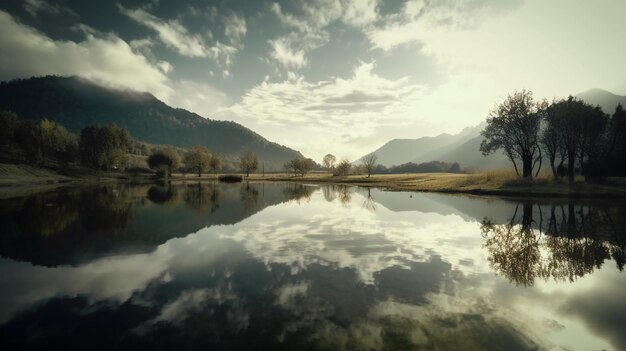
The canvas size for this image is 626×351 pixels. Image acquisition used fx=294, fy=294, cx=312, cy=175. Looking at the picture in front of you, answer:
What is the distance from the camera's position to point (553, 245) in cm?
1862

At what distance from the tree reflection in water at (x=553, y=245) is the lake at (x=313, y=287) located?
0.43ft

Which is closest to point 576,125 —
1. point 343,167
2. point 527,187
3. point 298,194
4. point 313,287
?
point 527,187

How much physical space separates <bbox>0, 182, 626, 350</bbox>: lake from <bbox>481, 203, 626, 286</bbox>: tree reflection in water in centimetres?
13

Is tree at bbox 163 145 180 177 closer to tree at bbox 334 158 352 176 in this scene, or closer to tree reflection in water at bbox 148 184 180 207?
tree at bbox 334 158 352 176

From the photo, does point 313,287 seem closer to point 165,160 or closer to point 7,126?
point 7,126

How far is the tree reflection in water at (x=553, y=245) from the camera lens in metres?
14.2

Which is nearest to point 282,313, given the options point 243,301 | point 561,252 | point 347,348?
point 243,301

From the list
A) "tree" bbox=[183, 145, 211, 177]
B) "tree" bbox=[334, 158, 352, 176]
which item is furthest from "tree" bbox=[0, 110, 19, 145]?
"tree" bbox=[334, 158, 352, 176]

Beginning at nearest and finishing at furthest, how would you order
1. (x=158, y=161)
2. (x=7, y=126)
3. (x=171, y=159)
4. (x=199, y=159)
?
(x=7, y=126)
(x=158, y=161)
(x=199, y=159)
(x=171, y=159)

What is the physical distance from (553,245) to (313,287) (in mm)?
16531

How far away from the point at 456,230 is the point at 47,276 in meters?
26.6

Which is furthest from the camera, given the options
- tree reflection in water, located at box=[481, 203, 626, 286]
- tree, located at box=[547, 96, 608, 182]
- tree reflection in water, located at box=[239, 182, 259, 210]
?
tree, located at box=[547, 96, 608, 182]

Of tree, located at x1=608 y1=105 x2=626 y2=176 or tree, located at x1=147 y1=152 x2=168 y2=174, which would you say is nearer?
tree, located at x1=608 y1=105 x2=626 y2=176

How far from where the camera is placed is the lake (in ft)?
27.3
